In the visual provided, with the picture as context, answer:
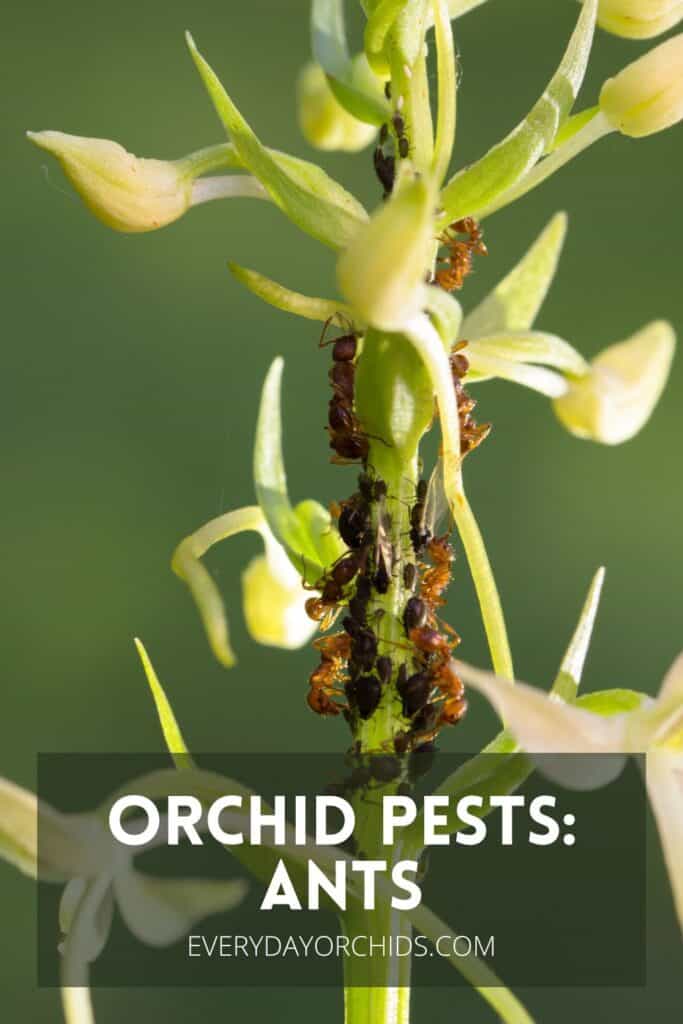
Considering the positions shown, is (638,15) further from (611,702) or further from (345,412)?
(611,702)

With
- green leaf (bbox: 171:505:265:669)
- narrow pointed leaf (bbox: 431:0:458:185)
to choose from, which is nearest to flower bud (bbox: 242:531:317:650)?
green leaf (bbox: 171:505:265:669)

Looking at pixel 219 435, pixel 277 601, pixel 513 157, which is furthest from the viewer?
pixel 219 435

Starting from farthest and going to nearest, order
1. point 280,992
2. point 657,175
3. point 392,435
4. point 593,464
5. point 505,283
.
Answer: point 657,175, point 593,464, point 280,992, point 505,283, point 392,435

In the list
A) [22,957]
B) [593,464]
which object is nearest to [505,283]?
[22,957]

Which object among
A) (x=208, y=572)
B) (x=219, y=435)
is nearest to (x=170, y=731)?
(x=208, y=572)

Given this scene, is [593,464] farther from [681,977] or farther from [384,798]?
[384,798]

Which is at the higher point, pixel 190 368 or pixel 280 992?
pixel 190 368

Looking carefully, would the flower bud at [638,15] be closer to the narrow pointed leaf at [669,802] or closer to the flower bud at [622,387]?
the flower bud at [622,387]
